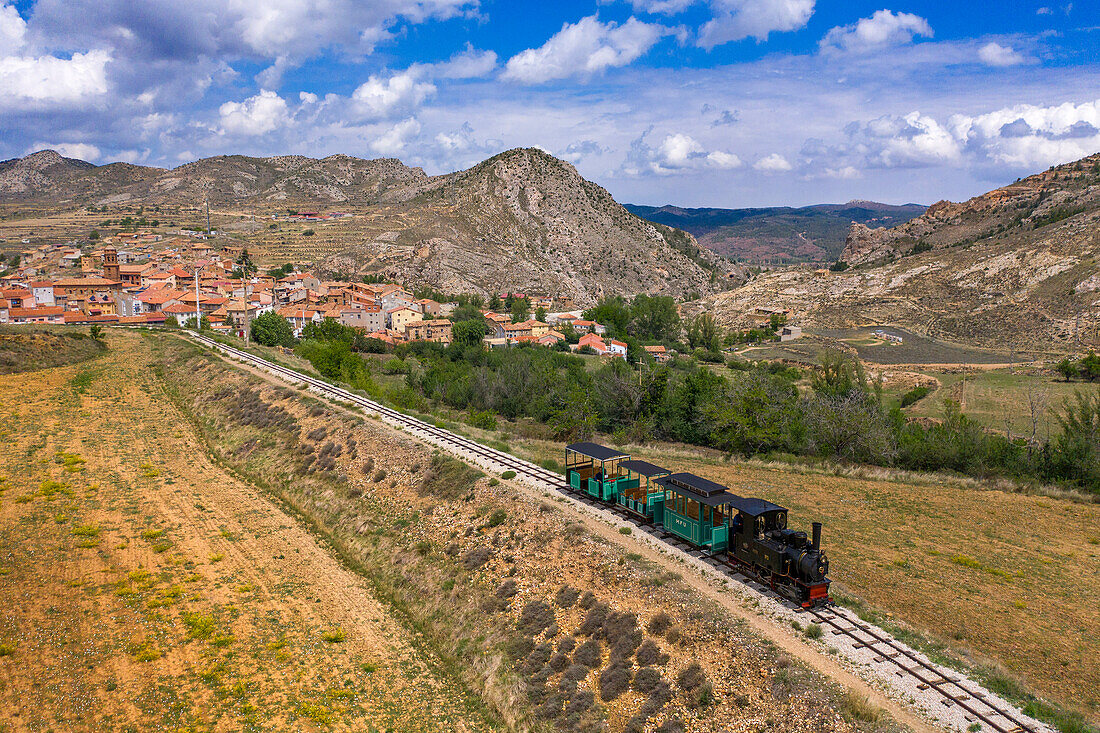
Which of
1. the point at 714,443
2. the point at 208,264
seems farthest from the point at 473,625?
the point at 208,264

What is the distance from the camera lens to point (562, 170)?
189 m

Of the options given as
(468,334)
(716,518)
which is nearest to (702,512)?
(716,518)

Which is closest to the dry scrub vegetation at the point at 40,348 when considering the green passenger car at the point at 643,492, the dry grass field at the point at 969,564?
the dry grass field at the point at 969,564

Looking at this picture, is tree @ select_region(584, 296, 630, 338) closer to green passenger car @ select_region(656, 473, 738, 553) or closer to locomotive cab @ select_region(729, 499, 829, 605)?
green passenger car @ select_region(656, 473, 738, 553)

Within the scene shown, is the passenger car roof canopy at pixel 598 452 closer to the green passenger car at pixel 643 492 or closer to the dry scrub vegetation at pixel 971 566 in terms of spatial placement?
the green passenger car at pixel 643 492

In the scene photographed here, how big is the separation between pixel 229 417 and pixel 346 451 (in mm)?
13809

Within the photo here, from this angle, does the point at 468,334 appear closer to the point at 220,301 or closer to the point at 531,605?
the point at 220,301

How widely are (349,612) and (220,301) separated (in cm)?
8589

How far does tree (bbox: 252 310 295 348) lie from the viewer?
79.9 metres

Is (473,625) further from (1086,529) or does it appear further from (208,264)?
(208,264)

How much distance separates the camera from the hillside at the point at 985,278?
86938 millimetres

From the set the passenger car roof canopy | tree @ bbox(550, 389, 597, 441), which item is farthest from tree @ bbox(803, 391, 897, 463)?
the passenger car roof canopy

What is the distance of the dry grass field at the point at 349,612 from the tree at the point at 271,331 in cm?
4681

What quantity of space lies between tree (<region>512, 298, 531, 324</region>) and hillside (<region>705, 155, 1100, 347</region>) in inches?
1702
